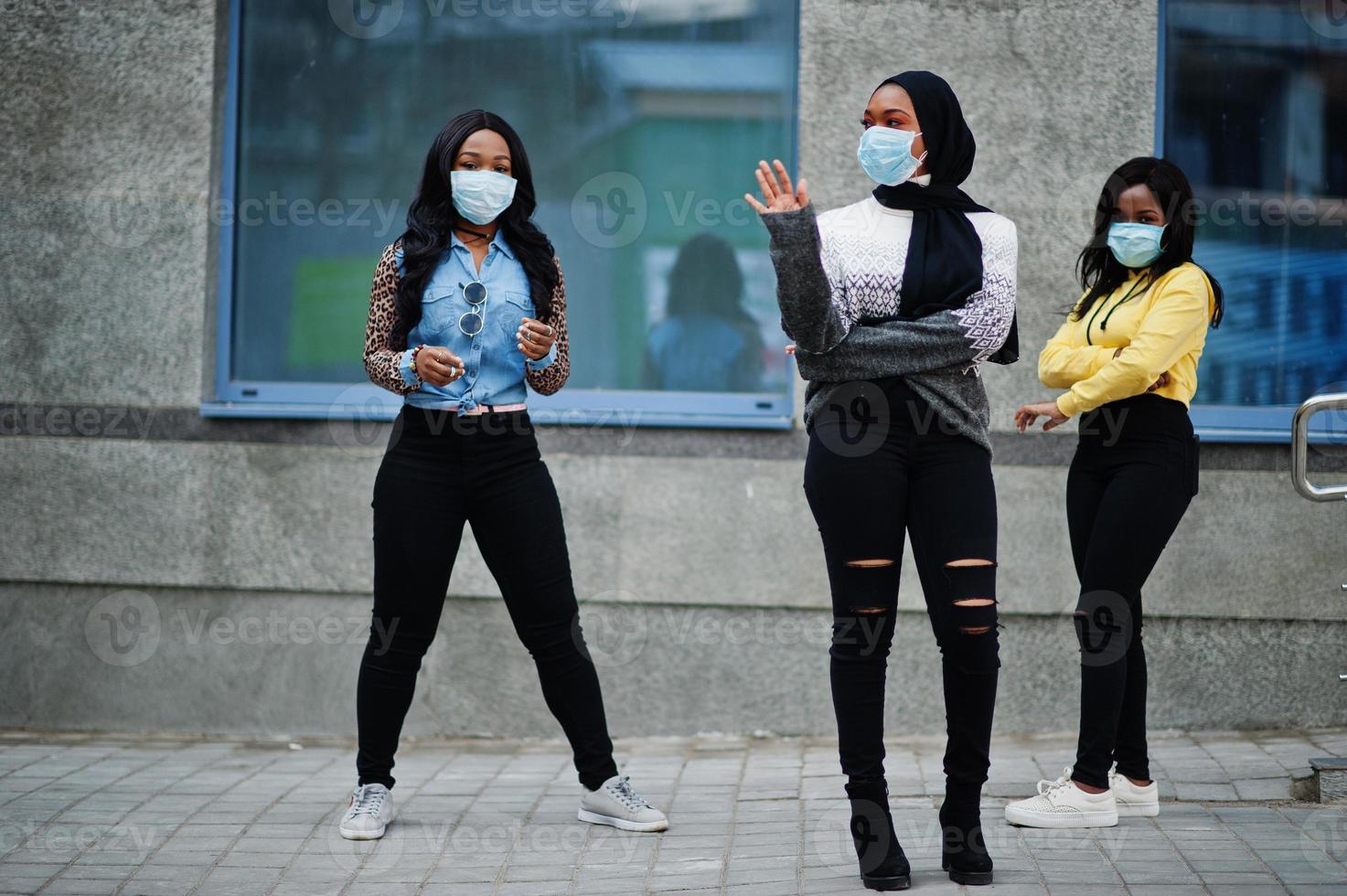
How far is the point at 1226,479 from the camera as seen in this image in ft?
18.4

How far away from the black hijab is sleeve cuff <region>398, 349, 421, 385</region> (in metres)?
1.41

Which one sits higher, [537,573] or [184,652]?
[537,573]

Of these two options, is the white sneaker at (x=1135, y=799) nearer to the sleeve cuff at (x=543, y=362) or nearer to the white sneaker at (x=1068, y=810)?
the white sneaker at (x=1068, y=810)

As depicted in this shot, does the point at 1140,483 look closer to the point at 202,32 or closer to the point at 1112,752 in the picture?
the point at 1112,752

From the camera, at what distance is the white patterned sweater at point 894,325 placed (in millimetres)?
3414

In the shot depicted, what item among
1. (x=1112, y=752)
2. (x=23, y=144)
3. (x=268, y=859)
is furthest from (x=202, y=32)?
(x=1112, y=752)

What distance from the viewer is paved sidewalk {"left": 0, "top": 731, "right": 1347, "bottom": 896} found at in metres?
3.67

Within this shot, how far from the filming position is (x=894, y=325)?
3432 mm

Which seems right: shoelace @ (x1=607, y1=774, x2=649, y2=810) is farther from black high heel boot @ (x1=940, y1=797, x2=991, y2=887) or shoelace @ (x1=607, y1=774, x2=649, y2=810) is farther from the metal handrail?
the metal handrail

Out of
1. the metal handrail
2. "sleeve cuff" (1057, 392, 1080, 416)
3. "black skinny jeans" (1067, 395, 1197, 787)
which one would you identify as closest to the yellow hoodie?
"sleeve cuff" (1057, 392, 1080, 416)

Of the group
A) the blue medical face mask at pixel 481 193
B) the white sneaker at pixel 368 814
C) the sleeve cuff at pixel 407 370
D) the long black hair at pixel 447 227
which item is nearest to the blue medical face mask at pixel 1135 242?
the long black hair at pixel 447 227

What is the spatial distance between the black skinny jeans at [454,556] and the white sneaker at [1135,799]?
157 cm

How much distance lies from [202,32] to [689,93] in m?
2.06

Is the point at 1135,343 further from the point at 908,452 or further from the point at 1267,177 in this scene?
the point at 1267,177
